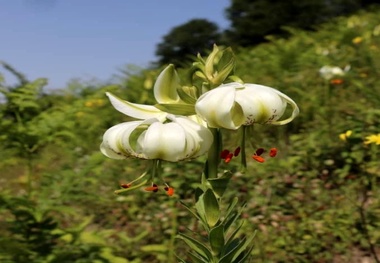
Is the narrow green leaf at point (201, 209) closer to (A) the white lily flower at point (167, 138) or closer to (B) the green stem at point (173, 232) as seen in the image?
(A) the white lily flower at point (167, 138)

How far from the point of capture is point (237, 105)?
103 cm

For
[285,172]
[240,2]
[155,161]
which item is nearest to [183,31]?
[240,2]

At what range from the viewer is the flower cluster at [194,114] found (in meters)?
1.02

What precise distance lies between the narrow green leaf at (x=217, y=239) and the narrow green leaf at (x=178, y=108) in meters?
0.22

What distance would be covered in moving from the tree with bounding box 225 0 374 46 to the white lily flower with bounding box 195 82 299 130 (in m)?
21.7

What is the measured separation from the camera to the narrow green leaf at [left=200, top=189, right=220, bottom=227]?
107 cm

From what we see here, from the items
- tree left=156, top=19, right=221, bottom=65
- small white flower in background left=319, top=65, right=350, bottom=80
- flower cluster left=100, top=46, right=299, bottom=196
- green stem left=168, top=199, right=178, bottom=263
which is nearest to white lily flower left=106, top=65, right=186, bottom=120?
flower cluster left=100, top=46, right=299, bottom=196

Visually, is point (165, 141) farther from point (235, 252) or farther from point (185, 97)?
point (235, 252)

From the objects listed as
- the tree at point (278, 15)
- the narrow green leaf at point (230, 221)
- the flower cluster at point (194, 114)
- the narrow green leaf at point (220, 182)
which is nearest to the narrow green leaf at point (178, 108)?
the flower cluster at point (194, 114)

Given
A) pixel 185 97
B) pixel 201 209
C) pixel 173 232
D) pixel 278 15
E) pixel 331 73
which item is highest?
pixel 278 15

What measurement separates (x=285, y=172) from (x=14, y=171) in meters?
3.26

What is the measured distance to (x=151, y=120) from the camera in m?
1.07

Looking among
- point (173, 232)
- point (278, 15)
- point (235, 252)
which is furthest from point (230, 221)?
point (278, 15)

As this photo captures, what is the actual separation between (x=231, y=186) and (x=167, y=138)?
A: 2.89m
